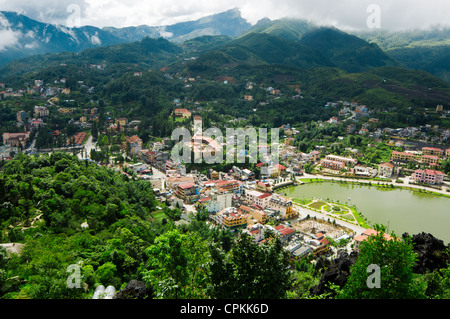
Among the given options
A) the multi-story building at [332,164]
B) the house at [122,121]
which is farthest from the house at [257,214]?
the house at [122,121]

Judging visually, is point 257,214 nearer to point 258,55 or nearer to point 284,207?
point 284,207

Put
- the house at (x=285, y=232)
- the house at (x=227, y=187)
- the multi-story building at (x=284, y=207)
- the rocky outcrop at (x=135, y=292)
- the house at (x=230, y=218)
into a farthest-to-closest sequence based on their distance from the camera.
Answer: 1. the house at (x=227, y=187)
2. the multi-story building at (x=284, y=207)
3. the house at (x=230, y=218)
4. the house at (x=285, y=232)
5. the rocky outcrop at (x=135, y=292)

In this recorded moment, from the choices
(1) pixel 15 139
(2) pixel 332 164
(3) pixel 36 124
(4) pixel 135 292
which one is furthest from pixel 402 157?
(3) pixel 36 124

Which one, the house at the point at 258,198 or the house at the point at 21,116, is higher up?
the house at the point at 21,116

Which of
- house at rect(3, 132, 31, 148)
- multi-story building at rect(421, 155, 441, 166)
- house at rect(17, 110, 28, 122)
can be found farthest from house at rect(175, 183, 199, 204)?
house at rect(17, 110, 28, 122)

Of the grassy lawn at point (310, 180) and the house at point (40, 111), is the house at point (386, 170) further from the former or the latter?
the house at point (40, 111)

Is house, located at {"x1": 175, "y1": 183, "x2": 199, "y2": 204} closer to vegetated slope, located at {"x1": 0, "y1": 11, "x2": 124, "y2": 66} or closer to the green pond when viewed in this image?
the green pond
